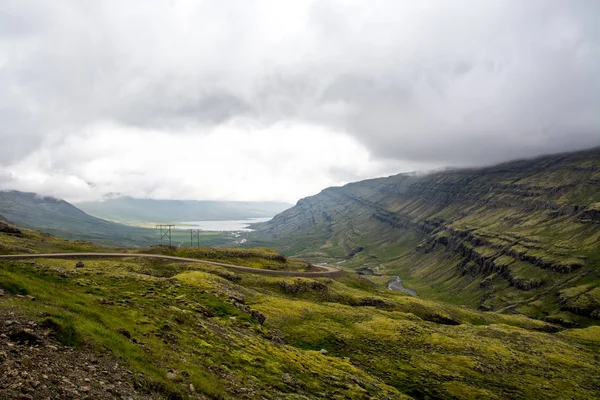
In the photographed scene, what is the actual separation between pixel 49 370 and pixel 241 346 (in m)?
23.0

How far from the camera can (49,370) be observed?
60.6 feet

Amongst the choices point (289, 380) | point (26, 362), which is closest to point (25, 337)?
point (26, 362)

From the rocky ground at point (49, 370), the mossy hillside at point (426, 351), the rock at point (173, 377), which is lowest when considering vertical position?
the mossy hillside at point (426, 351)

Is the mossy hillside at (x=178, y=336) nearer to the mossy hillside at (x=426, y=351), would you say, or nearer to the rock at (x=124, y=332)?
the rock at (x=124, y=332)

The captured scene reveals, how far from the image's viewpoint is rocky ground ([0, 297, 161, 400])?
1640 cm

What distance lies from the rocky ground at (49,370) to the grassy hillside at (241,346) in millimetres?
85

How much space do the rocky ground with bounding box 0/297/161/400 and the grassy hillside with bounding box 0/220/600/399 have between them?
0.08 meters

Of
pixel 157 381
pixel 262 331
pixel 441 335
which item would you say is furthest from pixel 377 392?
pixel 441 335

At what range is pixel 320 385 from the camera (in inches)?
1506

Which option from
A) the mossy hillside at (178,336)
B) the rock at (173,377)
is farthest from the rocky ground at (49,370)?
the rock at (173,377)

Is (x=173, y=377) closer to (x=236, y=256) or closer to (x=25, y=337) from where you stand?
(x=25, y=337)

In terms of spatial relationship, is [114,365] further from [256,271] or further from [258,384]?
[256,271]

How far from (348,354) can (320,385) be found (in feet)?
77.4

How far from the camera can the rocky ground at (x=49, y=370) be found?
16.4 m
